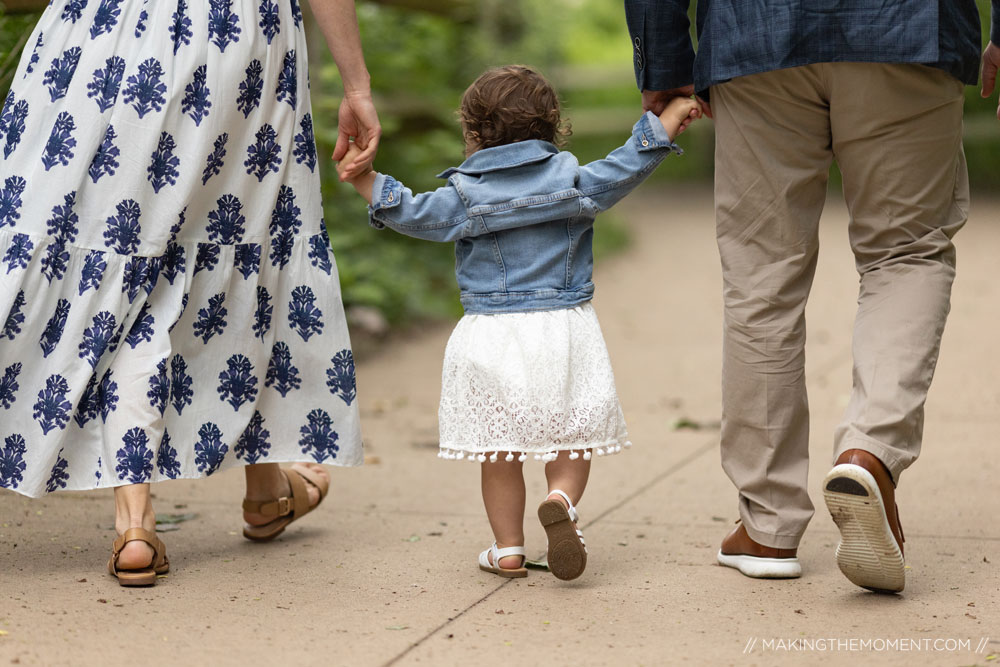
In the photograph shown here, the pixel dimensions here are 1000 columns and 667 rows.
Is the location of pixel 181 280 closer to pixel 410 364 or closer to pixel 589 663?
pixel 589 663

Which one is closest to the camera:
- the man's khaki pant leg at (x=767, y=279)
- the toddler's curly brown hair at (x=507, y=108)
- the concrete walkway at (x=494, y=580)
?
the concrete walkway at (x=494, y=580)

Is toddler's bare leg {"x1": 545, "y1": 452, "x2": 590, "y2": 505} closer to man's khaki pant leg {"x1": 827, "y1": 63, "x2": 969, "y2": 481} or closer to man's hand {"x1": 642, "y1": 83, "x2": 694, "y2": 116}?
man's khaki pant leg {"x1": 827, "y1": 63, "x2": 969, "y2": 481}

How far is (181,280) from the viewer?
2.87 metres

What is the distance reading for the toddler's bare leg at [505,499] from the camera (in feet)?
9.23

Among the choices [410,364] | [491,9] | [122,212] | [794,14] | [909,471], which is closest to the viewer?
[794,14]

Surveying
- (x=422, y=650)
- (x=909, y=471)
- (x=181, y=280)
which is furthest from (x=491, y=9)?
(x=422, y=650)

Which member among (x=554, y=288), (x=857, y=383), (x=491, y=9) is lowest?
(x=857, y=383)

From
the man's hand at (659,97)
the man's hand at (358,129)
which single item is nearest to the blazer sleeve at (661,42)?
the man's hand at (659,97)

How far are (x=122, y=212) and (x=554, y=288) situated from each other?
100 cm

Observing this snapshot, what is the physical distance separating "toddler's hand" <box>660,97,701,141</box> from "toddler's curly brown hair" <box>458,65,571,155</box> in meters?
0.26

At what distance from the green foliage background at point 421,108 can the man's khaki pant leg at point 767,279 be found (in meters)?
1.79

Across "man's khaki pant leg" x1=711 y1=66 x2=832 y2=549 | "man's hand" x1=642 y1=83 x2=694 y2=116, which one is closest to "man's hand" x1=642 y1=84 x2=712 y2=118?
"man's hand" x1=642 y1=83 x2=694 y2=116

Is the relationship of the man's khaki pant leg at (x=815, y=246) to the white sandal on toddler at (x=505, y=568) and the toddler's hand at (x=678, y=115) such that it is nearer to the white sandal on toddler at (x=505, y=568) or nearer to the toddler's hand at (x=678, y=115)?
the toddler's hand at (x=678, y=115)

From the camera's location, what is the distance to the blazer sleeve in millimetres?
2822
